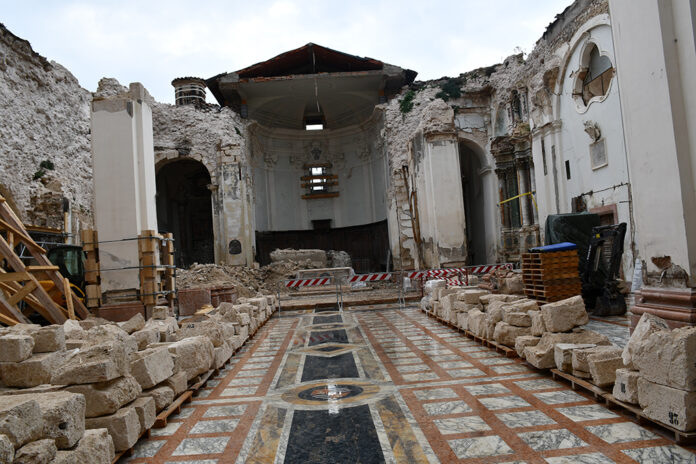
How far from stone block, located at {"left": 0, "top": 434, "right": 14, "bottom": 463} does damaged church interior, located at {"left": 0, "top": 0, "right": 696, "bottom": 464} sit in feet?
0.04

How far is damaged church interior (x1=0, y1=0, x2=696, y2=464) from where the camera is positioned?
3965 millimetres

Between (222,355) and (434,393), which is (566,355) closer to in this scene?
(434,393)

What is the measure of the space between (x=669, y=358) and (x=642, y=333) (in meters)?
0.46

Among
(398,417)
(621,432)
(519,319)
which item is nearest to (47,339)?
(398,417)

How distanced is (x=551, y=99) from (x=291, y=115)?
1690cm

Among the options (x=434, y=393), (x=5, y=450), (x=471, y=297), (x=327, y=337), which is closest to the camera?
(x=5, y=450)

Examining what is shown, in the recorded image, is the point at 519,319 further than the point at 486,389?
Yes

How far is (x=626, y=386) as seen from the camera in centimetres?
424

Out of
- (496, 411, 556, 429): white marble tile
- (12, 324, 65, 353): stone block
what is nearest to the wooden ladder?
(12, 324, 65, 353): stone block

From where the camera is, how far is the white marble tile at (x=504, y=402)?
4.70 m

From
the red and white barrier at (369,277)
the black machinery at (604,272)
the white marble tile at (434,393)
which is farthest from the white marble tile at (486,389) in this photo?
the red and white barrier at (369,277)

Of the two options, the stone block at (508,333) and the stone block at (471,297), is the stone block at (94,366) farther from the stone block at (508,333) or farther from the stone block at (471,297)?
the stone block at (471,297)

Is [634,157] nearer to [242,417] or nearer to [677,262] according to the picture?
[677,262]

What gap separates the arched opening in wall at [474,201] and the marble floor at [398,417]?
61.5 ft
